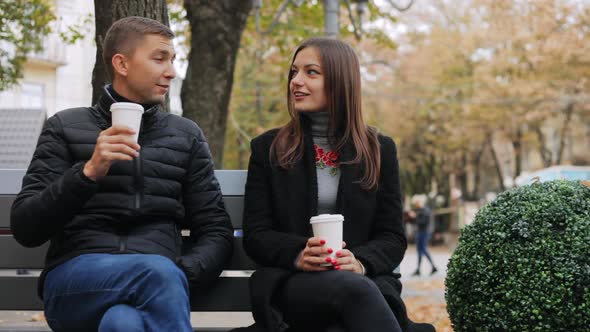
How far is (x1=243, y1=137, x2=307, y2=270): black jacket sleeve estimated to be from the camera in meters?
3.62

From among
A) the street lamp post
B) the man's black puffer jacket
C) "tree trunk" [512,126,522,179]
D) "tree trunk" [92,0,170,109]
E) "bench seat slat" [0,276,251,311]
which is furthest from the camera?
"tree trunk" [512,126,522,179]

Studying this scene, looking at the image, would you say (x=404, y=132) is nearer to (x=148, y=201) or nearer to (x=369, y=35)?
(x=369, y=35)

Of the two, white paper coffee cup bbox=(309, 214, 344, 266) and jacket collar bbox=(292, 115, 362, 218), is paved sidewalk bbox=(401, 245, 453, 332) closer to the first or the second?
jacket collar bbox=(292, 115, 362, 218)

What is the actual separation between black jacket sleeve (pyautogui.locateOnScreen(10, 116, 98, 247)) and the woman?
84cm

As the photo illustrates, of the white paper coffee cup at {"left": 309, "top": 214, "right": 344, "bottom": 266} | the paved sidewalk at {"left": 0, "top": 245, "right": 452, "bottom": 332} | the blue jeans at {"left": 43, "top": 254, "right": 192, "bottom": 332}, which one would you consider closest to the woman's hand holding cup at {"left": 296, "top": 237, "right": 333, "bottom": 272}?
the white paper coffee cup at {"left": 309, "top": 214, "right": 344, "bottom": 266}

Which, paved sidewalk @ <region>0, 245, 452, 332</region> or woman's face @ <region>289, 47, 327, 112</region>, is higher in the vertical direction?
woman's face @ <region>289, 47, 327, 112</region>

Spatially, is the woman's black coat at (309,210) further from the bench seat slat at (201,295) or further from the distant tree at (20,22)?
the distant tree at (20,22)

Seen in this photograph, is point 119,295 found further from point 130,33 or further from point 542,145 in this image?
point 542,145

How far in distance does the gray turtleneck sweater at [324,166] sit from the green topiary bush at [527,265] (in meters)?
0.70

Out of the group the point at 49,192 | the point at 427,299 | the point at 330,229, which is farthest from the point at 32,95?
the point at 330,229

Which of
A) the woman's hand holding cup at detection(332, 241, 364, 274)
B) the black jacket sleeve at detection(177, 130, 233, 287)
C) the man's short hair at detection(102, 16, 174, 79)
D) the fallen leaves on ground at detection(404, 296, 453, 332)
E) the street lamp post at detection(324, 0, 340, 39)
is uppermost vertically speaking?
the street lamp post at detection(324, 0, 340, 39)

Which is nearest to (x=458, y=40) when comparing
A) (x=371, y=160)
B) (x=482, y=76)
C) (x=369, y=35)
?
(x=482, y=76)

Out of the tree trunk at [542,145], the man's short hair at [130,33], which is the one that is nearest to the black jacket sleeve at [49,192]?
the man's short hair at [130,33]

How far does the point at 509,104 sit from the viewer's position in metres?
31.6
